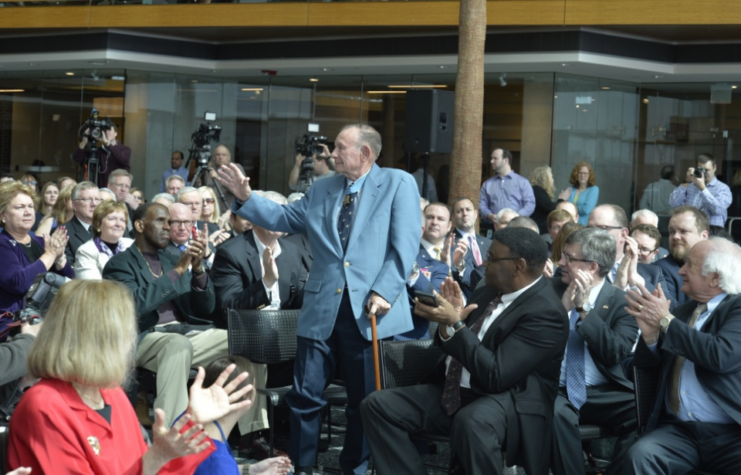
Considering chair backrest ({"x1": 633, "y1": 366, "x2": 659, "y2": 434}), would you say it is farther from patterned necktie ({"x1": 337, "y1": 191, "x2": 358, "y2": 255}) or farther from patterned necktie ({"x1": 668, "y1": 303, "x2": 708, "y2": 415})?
patterned necktie ({"x1": 337, "y1": 191, "x2": 358, "y2": 255})

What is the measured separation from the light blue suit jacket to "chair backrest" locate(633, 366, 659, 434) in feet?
4.00

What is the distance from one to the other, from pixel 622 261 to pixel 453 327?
1671 mm

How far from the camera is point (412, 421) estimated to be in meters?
4.36

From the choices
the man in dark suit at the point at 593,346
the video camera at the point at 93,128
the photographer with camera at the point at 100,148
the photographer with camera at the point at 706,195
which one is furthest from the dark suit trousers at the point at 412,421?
the video camera at the point at 93,128

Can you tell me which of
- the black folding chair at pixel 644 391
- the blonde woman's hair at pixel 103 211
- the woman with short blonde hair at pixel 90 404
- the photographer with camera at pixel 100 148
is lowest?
the black folding chair at pixel 644 391

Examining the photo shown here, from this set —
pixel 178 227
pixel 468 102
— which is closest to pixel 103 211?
pixel 178 227

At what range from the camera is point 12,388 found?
155 inches

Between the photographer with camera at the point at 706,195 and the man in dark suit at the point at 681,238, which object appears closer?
the man in dark suit at the point at 681,238

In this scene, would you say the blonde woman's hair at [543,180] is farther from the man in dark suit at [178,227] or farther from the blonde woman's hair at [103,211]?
the blonde woman's hair at [103,211]

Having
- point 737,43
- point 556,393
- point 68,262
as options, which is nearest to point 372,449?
point 556,393

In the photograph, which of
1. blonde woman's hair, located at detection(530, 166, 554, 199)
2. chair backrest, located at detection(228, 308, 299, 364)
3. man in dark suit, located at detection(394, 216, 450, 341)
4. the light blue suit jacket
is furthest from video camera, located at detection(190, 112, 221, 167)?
the light blue suit jacket

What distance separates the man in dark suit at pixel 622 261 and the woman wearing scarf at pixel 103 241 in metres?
3.10

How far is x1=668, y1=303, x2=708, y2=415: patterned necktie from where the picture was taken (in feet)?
13.6

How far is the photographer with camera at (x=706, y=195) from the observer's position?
10492 millimetres
